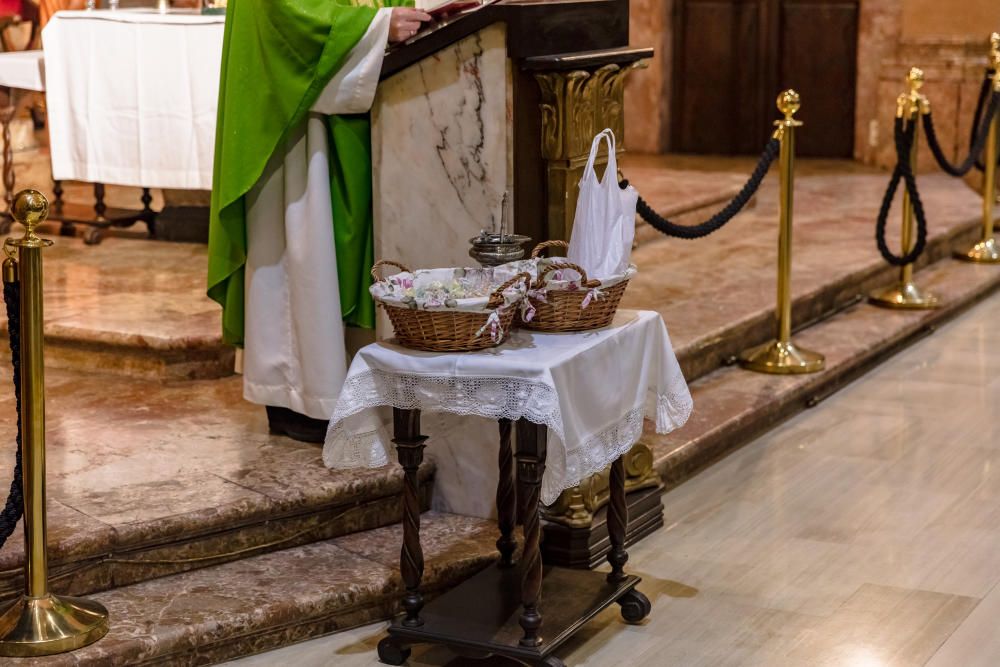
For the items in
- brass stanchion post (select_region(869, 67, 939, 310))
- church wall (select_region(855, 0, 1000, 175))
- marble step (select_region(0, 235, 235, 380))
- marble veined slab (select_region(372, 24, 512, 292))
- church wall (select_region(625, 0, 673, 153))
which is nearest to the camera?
marble veined slab (select_region(372, 24, 512, 292))

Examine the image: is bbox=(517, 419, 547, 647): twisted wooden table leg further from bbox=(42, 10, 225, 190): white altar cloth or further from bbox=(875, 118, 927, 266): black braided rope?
bbox=(875, 118, 927, 266): black braided rope

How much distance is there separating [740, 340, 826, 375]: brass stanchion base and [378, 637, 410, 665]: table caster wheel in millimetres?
2937

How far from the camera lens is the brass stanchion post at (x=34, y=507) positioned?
3.49 meters

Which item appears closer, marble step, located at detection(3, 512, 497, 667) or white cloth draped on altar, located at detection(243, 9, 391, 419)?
marble step, located at detection(3, 512, 497, 667)

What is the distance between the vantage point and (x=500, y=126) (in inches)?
169

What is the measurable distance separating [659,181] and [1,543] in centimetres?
651

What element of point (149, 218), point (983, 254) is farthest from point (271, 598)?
point (983, 254)

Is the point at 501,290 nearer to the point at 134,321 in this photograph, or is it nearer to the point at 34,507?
the point at 34,507

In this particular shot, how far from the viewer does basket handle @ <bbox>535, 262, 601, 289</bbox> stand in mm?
3709

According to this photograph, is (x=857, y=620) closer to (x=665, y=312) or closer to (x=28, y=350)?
(x=28, y=350)

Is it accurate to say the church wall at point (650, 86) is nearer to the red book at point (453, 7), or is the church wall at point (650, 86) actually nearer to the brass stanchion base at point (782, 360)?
the brass stanchion base at point (782, 360)

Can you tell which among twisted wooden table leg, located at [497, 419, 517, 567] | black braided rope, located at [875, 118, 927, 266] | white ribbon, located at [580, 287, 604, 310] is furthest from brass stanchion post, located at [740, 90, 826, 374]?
white ribbon, located at [580, 287, 604, 310]

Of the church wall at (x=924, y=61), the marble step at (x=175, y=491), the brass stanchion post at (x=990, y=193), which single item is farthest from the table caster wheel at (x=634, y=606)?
the church wall at (x=924, y=61)

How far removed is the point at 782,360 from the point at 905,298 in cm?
159
